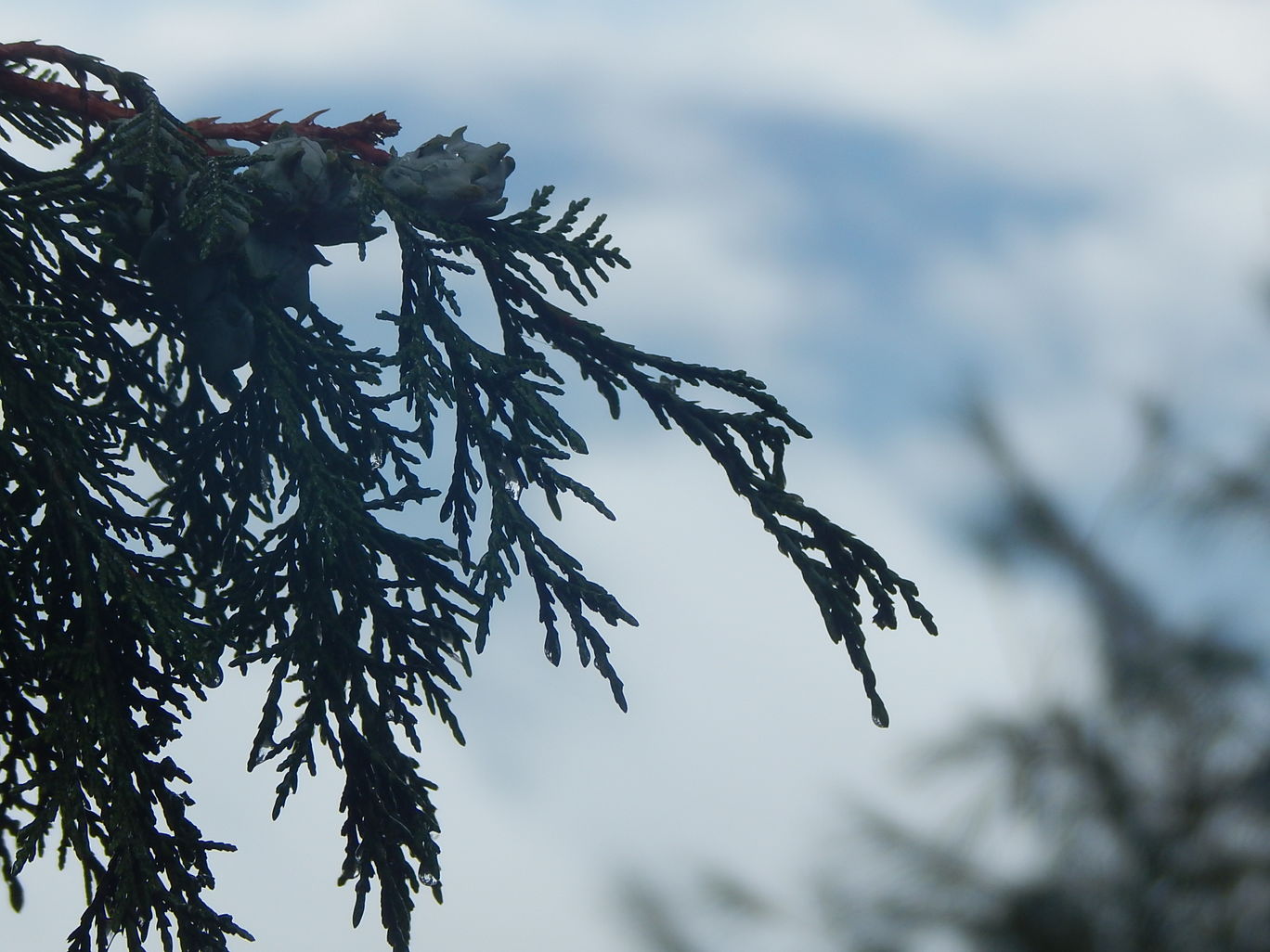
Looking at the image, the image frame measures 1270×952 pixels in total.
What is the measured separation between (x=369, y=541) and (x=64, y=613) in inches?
35.7

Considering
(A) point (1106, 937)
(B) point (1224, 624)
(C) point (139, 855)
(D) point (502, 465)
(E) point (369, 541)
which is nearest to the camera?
(A) point (1106, 937)

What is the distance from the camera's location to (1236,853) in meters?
1.70

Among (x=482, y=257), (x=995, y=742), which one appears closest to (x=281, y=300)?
(x=482, y=257)

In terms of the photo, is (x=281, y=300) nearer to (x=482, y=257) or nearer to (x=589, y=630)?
(x=482, y=257)

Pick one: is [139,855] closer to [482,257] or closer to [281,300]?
[281,300]

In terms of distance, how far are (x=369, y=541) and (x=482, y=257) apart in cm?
119

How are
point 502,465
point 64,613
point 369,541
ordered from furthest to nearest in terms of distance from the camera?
1. point 502,465
2. point 369,541
3. point 64,613

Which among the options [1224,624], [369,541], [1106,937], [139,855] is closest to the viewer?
[1106,937]

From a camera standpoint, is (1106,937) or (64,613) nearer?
(1106,937)


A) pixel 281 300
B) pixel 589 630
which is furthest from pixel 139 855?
pixel 281 300

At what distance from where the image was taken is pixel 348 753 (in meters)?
3.87

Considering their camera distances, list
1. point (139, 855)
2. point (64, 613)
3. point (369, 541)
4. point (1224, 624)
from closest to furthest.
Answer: point (1224, 624)
point (139, 855)
point (64, 613)
point (369, 541)

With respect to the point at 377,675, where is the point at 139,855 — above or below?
below

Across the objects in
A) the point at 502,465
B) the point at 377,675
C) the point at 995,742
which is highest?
the point at 502,465
